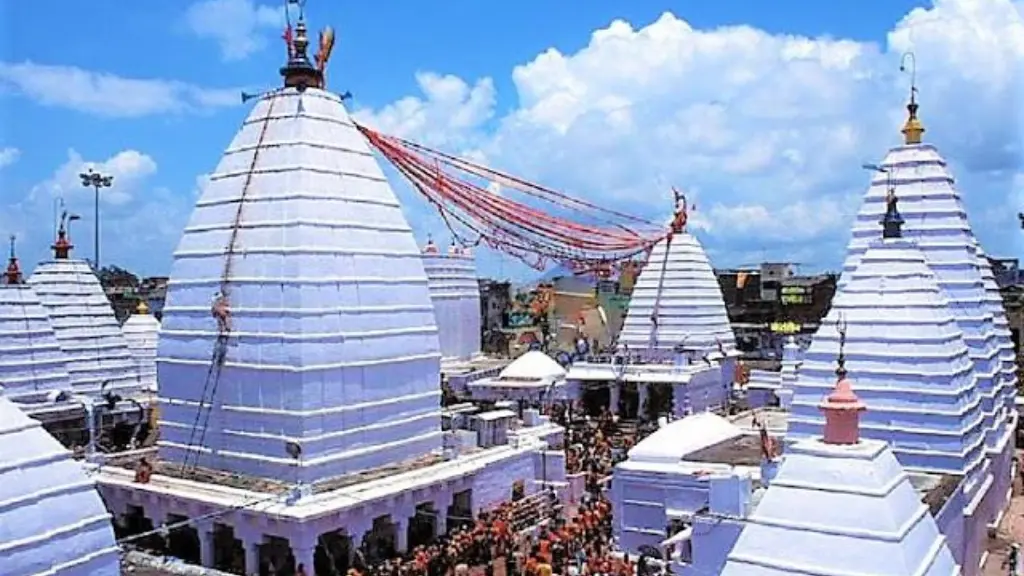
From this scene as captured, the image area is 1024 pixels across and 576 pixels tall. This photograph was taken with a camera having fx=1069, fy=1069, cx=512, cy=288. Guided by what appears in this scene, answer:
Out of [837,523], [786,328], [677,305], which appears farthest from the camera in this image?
[786,328]

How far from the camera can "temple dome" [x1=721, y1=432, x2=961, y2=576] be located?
404 inches

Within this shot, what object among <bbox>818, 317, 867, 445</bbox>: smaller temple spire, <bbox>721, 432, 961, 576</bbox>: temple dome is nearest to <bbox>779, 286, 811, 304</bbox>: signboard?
<bbox>818, 317, 867, 445</bbox>: smaller temple spire

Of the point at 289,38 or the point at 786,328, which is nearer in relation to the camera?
the point at 289,38

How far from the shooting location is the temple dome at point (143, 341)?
37719 mm

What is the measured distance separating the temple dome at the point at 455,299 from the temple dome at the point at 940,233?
65.8 ft

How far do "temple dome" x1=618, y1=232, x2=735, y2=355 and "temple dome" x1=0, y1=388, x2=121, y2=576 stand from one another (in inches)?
1057

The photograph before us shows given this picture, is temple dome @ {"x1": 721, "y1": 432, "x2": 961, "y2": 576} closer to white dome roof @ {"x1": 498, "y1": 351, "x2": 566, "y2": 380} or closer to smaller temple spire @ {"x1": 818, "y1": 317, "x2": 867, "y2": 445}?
smaller temple spire @ {"x1": 818, "y1": 317, "x2": 867, "y2": 445}

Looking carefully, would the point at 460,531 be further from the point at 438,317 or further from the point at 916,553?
the point at 438,317

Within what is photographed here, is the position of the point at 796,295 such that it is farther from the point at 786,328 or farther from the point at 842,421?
the point at 842,421

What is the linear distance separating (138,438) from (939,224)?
21.6 meters

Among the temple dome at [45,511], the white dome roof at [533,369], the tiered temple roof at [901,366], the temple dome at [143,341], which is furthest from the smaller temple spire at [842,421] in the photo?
the temple dome at [143,341]

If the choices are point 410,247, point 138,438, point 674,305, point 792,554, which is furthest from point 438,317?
point 792,554

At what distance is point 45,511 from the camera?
1191cm

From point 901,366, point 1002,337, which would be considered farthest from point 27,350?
point 1002,337
